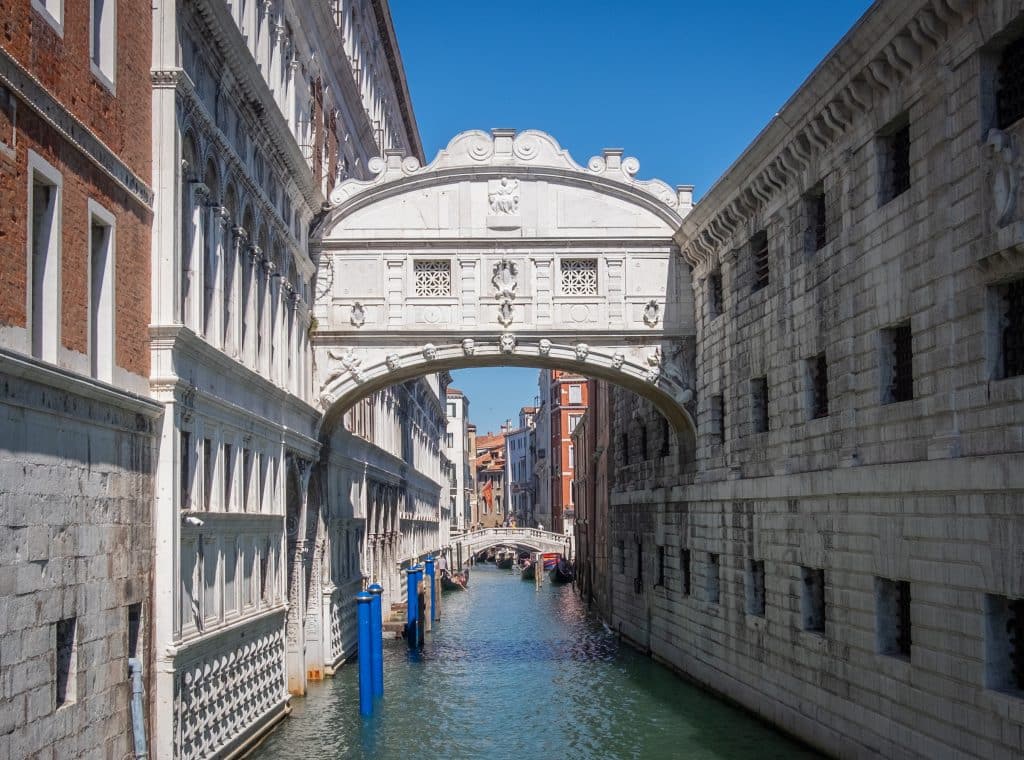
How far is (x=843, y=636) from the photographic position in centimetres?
1459

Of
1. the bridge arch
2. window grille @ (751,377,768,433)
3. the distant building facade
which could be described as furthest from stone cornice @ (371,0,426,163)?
the distant building facade

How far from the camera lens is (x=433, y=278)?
22.0 metres

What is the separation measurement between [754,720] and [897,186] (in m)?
7.74

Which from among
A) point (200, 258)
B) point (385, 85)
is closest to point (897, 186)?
point (200, 258)

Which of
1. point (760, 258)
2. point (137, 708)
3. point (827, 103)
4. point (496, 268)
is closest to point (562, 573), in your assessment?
point (496, 268)

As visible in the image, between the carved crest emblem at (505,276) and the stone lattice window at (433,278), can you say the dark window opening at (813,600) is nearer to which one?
the carved crest emblem at (505,276)

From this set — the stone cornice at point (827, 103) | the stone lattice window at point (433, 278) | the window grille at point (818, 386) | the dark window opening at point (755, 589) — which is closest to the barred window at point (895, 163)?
the stone cornice at point (827, 103)

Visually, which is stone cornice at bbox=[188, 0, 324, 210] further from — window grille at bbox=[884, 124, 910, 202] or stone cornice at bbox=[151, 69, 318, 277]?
window grille at bbox=[884, 124, 910, 202]

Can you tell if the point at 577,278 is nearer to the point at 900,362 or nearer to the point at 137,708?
the point at 900,362

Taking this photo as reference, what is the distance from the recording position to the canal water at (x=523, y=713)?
16484 mm

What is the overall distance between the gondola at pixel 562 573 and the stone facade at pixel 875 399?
33937 millimetres

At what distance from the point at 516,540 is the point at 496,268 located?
45.4 m

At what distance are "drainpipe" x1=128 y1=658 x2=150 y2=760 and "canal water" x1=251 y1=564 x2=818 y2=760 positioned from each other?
4.52 meters

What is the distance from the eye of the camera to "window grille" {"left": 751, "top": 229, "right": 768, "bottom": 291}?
18.6 m
